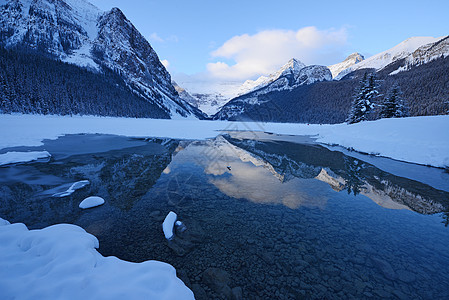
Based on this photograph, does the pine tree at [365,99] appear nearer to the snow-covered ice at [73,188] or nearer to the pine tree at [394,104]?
the pine tree at [394,104]

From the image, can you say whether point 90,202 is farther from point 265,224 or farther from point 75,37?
point 75,37

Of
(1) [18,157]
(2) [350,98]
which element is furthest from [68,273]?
(2) [350,98]

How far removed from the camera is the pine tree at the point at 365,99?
3444 cm

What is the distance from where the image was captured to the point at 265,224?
6.22 meters

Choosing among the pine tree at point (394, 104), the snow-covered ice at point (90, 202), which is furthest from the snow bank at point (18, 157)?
the pine tree at point (394, 104)

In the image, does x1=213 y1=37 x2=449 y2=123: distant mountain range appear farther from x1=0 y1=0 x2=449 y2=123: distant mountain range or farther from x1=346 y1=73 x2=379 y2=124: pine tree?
x1=346 y1=73 x2=379 y2=124: pine tree

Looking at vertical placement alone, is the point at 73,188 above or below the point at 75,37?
below

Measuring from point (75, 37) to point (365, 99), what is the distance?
204672mm

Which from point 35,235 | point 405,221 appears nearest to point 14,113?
point 35,235

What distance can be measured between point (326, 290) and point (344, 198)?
5.90 metres

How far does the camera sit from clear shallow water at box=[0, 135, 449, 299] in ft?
13.4

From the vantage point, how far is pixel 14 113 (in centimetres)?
4719

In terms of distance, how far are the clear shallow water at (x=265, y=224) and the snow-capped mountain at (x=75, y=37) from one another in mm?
149736

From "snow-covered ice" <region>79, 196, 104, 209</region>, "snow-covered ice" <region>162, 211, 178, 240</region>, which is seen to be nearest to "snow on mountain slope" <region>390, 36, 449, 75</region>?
"snow-covered ice" <region>162, 211, 178, 240</region>
